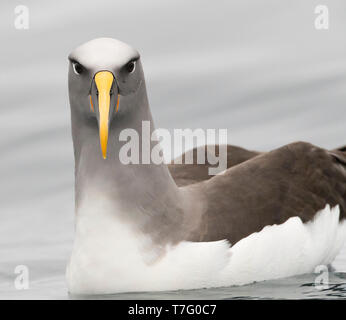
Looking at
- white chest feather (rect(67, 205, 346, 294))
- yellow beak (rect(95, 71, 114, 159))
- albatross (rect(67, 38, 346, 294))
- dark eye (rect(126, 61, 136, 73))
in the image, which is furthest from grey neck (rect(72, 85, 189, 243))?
yellow beak (rect(95, 71, 114, 159))

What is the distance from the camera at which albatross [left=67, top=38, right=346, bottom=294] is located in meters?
9.47

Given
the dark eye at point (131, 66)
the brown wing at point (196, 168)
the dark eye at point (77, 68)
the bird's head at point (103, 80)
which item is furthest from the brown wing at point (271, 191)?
the dark eye at point (77, 68)

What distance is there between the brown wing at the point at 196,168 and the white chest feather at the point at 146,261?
127 centimetres

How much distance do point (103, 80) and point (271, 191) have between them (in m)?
1.97

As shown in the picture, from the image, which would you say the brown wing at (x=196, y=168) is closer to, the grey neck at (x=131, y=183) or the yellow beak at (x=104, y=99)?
the grey neck at (x=131, y=183)

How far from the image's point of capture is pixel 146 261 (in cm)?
950

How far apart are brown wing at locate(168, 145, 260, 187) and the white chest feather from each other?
1274mm

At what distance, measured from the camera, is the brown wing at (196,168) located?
11188 mm

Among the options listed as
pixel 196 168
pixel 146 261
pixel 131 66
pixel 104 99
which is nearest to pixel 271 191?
pixel 196 168

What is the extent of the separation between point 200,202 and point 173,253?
0.63 m

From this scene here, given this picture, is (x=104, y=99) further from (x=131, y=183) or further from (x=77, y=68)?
(x=131, y=183)

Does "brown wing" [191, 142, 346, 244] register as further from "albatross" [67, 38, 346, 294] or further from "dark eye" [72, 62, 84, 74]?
"dark eye" [72, 62, 84, 74]
